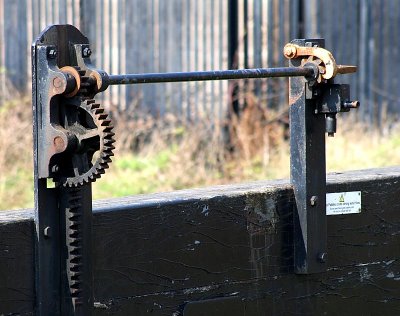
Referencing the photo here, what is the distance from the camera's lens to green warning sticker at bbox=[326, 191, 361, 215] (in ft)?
10.9

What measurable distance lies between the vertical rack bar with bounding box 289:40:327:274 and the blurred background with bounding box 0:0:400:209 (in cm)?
616

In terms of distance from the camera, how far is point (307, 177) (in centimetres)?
322

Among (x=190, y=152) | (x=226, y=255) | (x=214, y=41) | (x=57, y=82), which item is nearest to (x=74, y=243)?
(x=57, y=82)

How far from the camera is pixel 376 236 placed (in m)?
3.44

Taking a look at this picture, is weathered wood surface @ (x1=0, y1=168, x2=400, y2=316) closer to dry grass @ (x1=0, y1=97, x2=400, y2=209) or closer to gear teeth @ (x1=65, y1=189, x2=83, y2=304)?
gear teeth @ (x1=65, y1=189, x2=83, y2=304)

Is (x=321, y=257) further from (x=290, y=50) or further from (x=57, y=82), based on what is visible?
(x=57, y=82)

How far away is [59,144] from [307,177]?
101cm

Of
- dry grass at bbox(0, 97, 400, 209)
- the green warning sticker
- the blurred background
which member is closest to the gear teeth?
the green warning sticker

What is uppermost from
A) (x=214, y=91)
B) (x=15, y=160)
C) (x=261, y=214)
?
(x=214, y=91)

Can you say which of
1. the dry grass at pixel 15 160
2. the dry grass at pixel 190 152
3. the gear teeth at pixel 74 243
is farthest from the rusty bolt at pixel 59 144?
the dry grass at pixel 190 152

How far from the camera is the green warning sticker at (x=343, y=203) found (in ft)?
10.9

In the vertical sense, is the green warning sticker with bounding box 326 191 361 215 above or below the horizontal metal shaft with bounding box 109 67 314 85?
below

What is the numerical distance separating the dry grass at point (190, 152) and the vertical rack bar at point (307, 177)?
5.80 metres

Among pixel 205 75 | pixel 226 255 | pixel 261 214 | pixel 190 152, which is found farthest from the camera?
pixel 190 152
